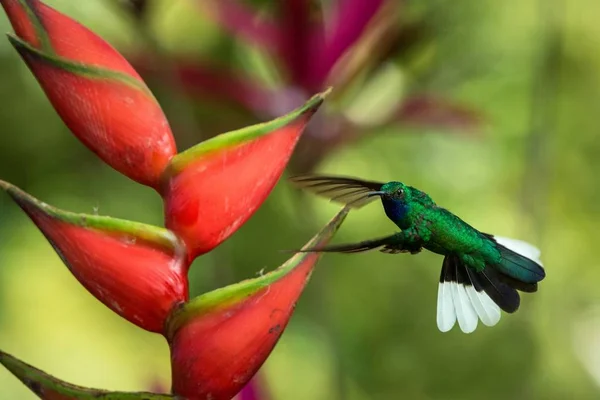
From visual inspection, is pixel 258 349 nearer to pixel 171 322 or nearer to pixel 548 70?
pixel 171 322

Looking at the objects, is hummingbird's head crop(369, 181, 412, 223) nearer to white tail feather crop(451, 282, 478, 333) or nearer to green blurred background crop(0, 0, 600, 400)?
white tail feather crop(451, 282, 478, 333)

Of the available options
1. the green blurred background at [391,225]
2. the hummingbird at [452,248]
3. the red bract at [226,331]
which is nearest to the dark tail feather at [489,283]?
the hummingbird at [452,248]

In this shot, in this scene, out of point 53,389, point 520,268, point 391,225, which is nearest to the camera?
point 53,389

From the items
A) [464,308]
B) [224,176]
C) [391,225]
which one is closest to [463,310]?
Answer: [464,308]

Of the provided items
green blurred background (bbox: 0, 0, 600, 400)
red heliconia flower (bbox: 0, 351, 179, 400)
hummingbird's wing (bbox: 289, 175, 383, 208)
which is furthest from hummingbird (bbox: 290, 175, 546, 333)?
Answer: green blurred background (bbox: 0, 0, 600, 400)

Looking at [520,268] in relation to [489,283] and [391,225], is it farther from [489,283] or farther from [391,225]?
[391,225]

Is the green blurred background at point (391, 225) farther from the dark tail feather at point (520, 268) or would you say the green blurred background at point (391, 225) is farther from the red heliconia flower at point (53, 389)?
the red heliconia flower at point (53, 389)

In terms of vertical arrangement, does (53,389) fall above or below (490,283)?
below
